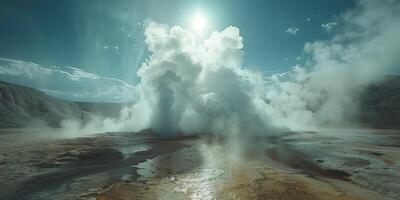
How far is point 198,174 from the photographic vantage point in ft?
77.9

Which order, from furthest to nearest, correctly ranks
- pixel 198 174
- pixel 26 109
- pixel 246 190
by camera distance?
pixel 26 109 → pixel 198 174 → pixel 246 190

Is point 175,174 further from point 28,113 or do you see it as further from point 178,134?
point 28,113

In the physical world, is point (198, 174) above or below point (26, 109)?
below

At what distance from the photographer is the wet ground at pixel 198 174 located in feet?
61.0

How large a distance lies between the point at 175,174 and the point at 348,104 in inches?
6845

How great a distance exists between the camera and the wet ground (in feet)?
61.0

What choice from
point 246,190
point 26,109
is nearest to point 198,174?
point 246,190

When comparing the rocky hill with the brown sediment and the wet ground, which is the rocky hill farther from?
the brown sediment

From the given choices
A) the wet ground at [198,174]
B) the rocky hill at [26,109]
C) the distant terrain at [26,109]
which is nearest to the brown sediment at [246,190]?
the wet ground at [198,174]

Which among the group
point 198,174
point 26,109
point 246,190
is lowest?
point 246,190

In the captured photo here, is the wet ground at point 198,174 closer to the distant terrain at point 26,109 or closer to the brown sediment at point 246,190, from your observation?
the brown sediment at point 246,190

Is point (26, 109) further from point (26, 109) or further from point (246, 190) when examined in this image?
point (246, 190)

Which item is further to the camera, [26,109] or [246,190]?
[26,109]

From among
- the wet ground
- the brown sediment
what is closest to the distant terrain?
the wet ground
